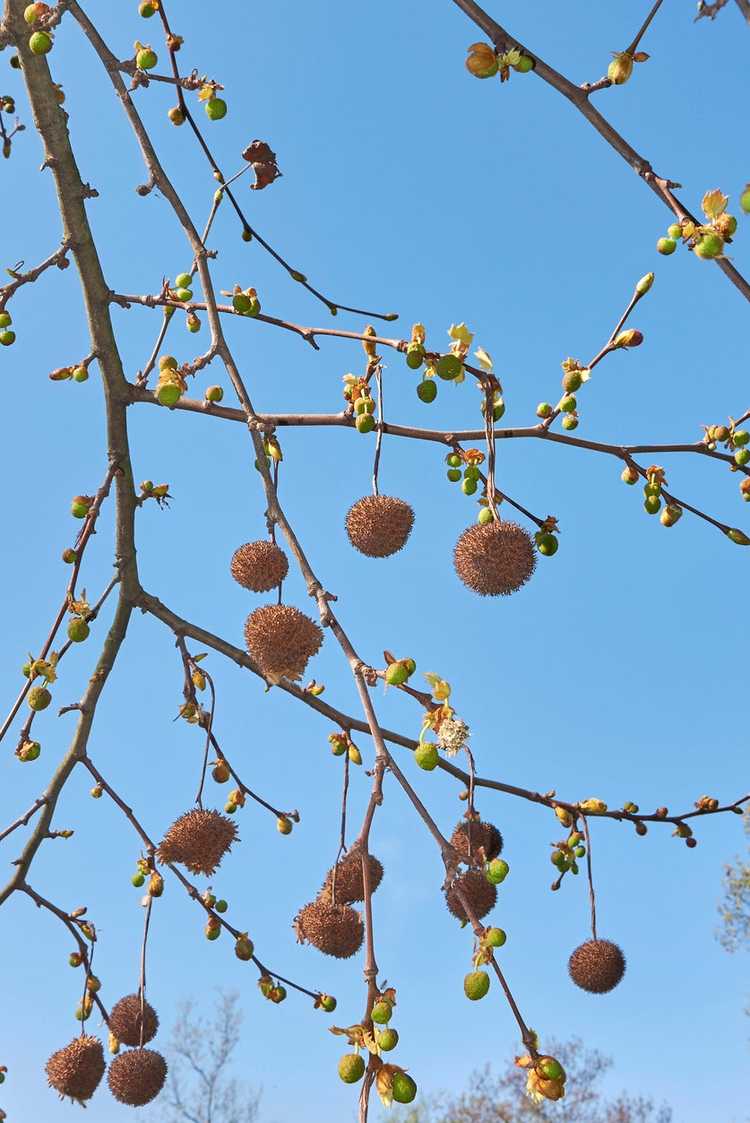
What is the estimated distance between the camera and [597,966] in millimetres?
3121

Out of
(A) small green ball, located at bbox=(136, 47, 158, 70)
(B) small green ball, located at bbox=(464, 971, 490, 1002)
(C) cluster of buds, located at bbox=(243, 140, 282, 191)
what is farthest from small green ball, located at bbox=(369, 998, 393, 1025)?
(A) small green ball, located at bbox=(136, 47, 158, 70)

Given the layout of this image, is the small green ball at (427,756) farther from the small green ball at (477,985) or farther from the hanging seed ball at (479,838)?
the hanging seed ball at (479,838)

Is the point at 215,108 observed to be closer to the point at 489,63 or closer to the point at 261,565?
the point at 489,63

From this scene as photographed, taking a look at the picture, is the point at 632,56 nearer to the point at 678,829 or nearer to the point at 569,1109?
the point at 678,829

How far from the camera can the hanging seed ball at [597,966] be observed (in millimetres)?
3123

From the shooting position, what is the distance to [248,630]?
2.40m

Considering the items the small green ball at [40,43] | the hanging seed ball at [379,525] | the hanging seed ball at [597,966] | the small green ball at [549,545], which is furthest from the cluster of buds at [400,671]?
the small green ball at [40,43]

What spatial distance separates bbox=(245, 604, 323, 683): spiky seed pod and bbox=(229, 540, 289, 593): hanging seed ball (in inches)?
6.6

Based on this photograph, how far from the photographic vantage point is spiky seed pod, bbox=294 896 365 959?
253 centimetres

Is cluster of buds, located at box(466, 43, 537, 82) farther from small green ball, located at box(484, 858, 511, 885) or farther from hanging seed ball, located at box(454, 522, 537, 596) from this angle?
small green ball, located at box(484, 858, 511, 885)

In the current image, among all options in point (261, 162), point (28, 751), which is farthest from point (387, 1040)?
point (261, 162)

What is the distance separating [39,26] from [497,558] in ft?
6.90

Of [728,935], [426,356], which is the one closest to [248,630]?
[426,356]

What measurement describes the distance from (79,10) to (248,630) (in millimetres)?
2128
